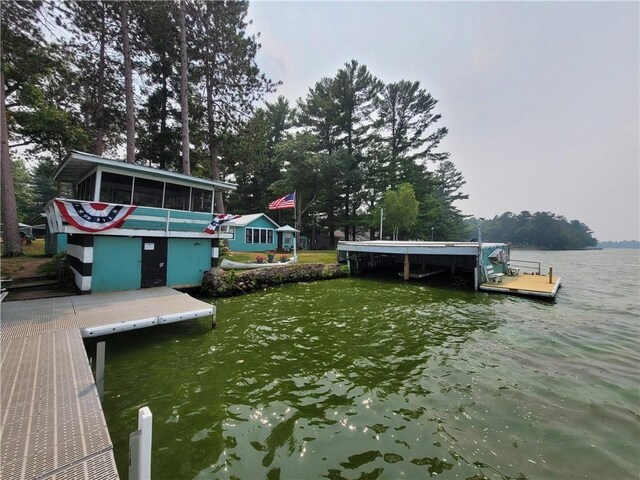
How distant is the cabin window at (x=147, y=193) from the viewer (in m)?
9.97

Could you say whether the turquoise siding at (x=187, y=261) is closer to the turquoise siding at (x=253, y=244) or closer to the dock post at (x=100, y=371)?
the dock post at (x=100, y=371)

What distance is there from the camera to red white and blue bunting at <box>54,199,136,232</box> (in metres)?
7.98

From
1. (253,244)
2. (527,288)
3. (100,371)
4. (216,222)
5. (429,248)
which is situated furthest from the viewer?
(253,244)

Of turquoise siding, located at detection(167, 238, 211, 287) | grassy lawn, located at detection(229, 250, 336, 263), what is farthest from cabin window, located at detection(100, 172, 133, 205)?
grassy lawn, located at detection(229, 250, 336, 263)

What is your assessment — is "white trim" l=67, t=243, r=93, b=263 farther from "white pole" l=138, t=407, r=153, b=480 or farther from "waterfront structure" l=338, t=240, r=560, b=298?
"waterfront structure" l=338, t=240, r=560, b=298

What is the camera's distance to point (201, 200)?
11.6 meters

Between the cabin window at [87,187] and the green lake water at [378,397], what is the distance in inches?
230

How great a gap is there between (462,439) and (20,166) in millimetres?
60836

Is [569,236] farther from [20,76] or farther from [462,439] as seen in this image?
[20,76]

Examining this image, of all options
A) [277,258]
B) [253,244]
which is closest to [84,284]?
[277,258]

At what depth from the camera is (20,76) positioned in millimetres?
13141

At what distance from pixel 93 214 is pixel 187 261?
3.46 metres

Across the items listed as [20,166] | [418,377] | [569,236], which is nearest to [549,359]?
[418,377]

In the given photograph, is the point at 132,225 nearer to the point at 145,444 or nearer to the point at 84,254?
the point at 84,254
